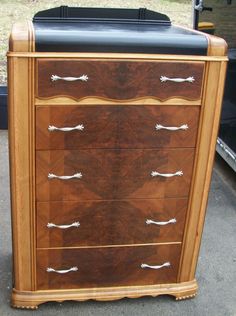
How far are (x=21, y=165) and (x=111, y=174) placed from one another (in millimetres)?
399

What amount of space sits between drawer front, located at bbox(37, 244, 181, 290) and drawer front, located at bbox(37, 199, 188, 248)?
5cm

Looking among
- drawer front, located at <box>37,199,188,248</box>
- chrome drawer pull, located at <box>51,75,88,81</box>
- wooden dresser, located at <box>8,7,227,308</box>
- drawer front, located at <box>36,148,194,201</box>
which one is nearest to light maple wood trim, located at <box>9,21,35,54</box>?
wooden dresser, located at <box>8,7,227,308</box>

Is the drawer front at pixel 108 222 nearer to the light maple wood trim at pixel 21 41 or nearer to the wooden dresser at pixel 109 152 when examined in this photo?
the wooden dresser at pixel 109 152

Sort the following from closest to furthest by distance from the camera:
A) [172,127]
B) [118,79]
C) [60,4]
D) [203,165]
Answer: [118,79], [172,127], [203,165], [60,4]

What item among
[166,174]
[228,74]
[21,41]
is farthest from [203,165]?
[228,74]

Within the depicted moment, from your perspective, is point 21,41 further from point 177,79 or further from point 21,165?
point 177,79

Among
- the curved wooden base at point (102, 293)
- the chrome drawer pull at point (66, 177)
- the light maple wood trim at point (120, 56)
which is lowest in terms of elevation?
the curved wooden base at point (102, 293)

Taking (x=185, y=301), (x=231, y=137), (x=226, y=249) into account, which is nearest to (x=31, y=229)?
(x=185, y=301)

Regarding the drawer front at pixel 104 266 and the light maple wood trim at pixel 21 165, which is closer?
the light maple wood trim at pixel 21 165

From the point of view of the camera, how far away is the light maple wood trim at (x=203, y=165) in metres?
1.88

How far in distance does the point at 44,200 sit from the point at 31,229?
159 millimetres

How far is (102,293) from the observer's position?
221cm

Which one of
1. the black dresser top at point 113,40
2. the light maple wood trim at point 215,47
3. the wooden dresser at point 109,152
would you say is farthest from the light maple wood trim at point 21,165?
the light maple wood trim at point 215,47

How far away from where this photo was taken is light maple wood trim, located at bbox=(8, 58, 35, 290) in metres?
1.74
